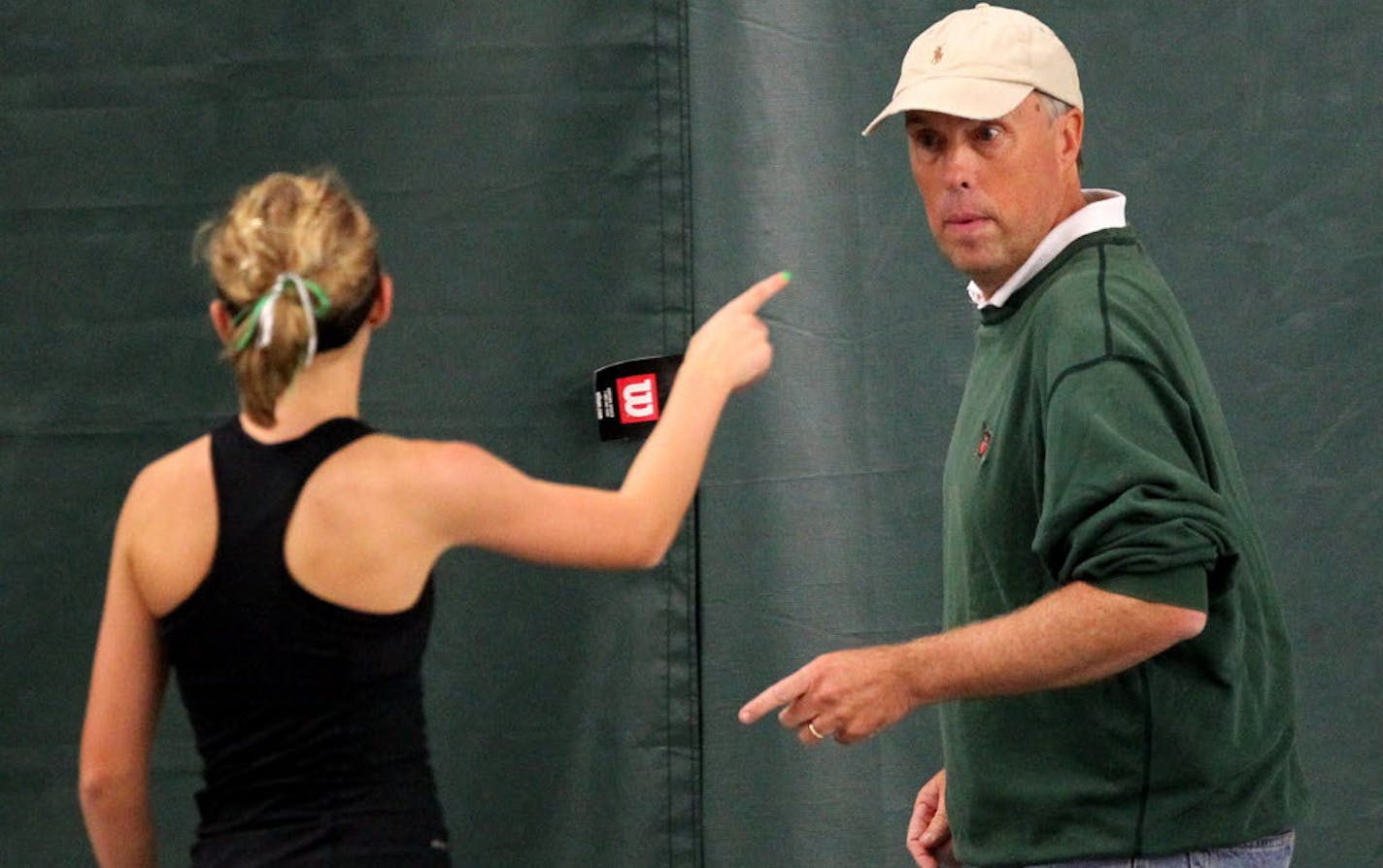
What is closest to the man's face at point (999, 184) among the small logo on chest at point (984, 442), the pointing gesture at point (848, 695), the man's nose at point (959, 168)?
the man's nose at point (959, 168)

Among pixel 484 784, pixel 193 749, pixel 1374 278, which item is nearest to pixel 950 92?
pixel 1374 278

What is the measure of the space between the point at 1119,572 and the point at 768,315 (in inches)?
49.4

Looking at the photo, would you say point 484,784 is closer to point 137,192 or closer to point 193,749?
point 193,749

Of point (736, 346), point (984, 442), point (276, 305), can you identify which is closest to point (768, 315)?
point (984, 442)

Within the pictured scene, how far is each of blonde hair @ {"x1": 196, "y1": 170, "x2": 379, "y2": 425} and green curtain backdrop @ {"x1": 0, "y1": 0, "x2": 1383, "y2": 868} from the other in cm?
132

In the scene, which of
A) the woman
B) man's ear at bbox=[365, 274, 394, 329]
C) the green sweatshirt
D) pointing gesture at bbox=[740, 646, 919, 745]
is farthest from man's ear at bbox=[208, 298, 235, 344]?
the green sweatshirt

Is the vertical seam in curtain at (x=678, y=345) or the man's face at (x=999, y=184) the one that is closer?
the man's face at (x=999, y=184)

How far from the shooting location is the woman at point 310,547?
147 cm

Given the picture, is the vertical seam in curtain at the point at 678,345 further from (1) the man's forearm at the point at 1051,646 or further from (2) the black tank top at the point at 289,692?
(2) the black tank top at the point at 289,692

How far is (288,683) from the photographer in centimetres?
148

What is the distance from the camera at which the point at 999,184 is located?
6.39 ft

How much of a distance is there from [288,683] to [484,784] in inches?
56.0

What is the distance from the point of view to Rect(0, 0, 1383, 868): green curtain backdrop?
282 cm

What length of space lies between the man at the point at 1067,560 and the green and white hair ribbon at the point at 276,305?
506 millimetres
